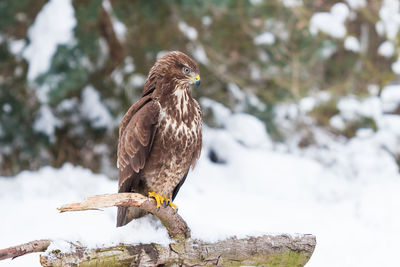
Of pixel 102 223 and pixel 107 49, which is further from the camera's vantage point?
pixel 107 49

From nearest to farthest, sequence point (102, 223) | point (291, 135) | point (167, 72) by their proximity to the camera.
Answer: point (167, 72)
point (102, 223)
point (291, 135)

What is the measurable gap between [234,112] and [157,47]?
4.42 ft

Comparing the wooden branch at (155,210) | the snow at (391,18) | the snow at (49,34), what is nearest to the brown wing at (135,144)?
the wooden branch at (155,210)

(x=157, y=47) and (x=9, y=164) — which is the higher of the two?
(x=157, y=47)

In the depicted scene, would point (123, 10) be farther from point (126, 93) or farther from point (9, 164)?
point (9, 164)

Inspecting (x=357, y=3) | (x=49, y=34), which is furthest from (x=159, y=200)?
(x=357, y=3)

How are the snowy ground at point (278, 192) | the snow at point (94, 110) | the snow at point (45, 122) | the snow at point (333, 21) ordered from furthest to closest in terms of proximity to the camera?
the snow at point (94, 110) < the snow at point (45, 122) < the snow at point (333, 21) < the snowy ground at point (278, 192)

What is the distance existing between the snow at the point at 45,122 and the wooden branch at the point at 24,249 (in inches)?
178

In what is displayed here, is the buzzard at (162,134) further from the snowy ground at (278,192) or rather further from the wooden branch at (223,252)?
the snowy ground at (278,192)

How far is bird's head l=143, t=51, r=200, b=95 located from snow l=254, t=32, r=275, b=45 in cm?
336

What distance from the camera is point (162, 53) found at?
6293mm

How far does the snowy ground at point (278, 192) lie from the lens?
4.57 meters

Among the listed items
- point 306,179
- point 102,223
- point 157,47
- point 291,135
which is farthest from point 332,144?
point 102,223

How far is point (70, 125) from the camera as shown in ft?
23.1
